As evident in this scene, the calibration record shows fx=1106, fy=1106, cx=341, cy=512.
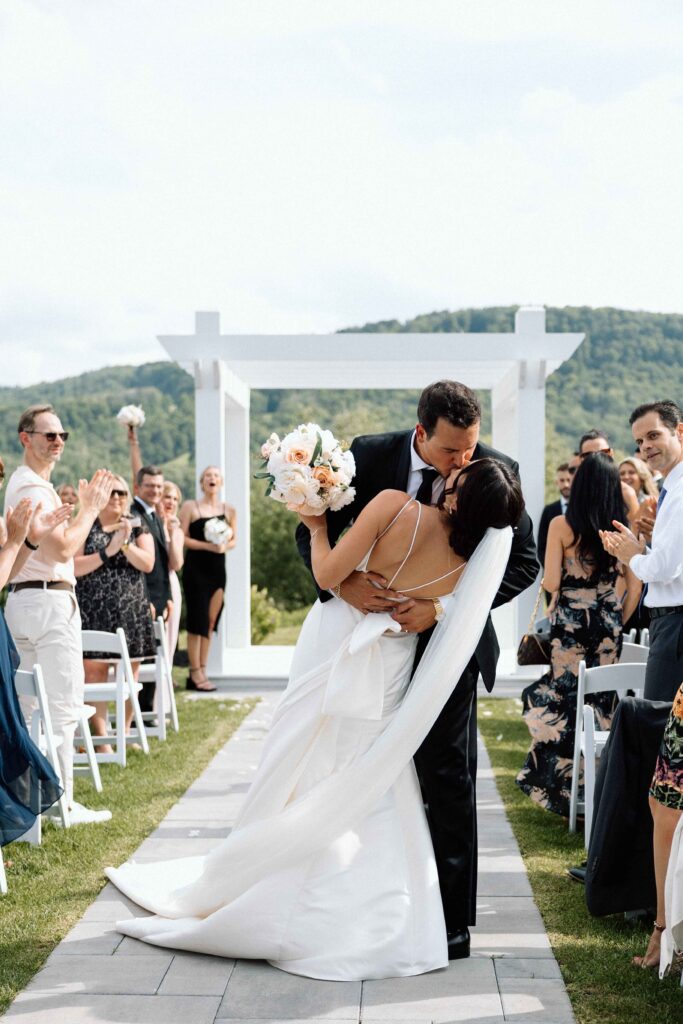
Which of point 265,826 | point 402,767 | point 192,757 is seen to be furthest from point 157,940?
point 192,757

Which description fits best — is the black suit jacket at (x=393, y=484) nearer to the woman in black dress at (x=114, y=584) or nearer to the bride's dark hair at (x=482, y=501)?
the bride's dark hair at (x=482, y=501)

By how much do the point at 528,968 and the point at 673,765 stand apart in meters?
0.95

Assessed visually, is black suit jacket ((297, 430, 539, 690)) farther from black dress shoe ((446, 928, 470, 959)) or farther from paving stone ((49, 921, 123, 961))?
paving stone ((49, 921, 123, 961))

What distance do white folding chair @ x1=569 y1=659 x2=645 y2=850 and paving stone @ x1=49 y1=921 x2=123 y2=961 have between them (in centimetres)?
208

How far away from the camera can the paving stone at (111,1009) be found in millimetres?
3463

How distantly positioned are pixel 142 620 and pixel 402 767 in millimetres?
4579

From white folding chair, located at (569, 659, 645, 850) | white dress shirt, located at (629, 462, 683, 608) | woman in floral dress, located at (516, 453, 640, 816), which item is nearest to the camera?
white dress shirt, located at (629, 462, 683, 608)

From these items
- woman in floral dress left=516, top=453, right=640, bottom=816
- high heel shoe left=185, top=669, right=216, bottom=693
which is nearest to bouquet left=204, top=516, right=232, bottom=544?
high heel shoe left=185, top=669, right=216, bottom=693

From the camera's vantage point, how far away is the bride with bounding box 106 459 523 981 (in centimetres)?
382

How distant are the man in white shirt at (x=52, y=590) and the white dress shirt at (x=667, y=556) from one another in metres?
2.91

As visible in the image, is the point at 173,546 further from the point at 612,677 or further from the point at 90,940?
the point at 90,940

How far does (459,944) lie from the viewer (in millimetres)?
4047

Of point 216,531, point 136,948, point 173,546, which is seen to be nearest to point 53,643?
point 136,948

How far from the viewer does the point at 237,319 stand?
5494cm
